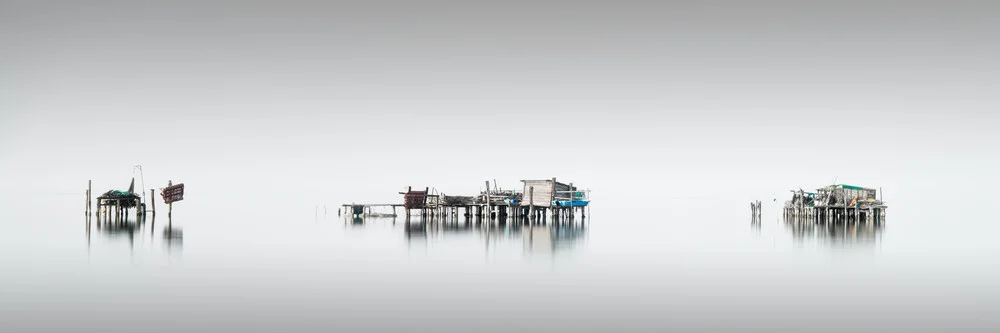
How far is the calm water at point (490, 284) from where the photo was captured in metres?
20.3

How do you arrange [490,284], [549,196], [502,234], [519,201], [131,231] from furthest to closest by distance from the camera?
[519,201] → [549,196] → [502,234] → [131,231] → [490,284]

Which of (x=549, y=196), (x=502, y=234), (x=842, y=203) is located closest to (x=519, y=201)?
(x=549, y=196)

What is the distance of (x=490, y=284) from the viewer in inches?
1059

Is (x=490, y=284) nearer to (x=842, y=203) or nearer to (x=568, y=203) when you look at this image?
(x=568, y=203)

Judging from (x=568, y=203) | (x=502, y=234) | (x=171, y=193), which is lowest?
(x=502, y=234)

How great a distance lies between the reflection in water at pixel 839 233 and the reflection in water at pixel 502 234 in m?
12.8

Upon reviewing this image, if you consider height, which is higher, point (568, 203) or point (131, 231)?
point (568, 203)

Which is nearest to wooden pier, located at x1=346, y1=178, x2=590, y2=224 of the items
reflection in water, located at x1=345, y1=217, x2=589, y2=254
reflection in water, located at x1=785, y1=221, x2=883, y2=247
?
reflection in water, located at x1=345, y1=217, x2=589, y2=254

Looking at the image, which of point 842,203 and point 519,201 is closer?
point 842,203

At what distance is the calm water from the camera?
20.3 metres

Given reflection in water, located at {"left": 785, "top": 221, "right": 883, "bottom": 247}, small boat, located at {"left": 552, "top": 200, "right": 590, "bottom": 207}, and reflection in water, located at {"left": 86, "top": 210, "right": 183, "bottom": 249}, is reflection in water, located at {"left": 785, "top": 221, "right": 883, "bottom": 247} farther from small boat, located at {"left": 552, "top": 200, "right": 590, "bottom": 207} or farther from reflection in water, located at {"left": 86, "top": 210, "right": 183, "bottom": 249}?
reflection in water, located at {"left": 86, "top": 210, "right": 183, "bottom": 249}

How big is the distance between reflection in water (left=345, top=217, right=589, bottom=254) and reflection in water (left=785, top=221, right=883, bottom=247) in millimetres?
12753

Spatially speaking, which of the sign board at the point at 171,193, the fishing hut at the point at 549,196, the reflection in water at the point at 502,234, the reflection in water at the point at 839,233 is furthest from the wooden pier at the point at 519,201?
the reflection in water at the point at 839,233

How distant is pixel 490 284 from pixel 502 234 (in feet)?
76.1
